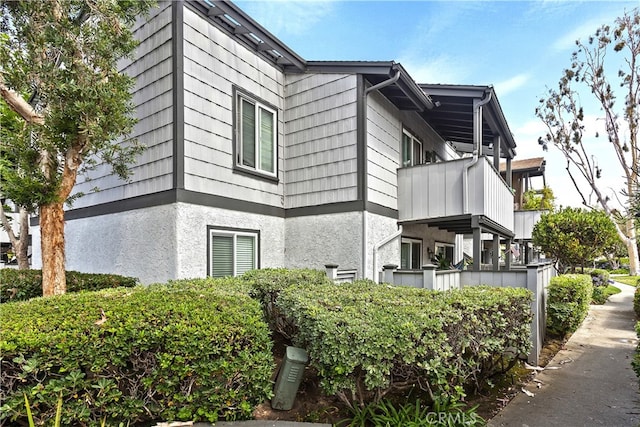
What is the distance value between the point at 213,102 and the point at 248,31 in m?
1.88

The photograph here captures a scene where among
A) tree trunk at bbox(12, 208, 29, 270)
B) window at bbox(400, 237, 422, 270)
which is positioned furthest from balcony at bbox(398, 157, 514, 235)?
tree trunk at bbox(12, 208, 29, 270)

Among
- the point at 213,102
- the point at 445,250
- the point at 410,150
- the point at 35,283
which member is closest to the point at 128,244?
the point at 35,283

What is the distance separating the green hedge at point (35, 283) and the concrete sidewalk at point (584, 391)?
271 inches

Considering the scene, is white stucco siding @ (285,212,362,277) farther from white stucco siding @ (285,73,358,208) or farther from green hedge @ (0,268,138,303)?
green hedge @ (0,268,138,303)

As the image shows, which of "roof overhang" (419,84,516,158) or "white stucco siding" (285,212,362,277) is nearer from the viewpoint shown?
"white stucco siding" (285,212,362,277)

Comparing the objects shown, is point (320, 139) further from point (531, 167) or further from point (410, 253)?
point (531, 167)

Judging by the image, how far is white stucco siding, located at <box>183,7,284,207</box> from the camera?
6.93m

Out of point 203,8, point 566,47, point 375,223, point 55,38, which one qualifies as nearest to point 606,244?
point 375,223

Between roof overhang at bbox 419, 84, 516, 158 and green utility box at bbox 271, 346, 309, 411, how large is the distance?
7.26m

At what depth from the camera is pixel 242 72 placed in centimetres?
809

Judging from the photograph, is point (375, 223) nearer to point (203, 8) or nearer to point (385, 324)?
point (385, 324)

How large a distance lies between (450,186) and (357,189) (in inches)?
99.2

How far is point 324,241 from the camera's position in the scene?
857 centimetres

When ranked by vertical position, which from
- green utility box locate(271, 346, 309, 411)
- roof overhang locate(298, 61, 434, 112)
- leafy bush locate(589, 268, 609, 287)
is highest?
roof overhang locate(298, 61, 434, 112)
